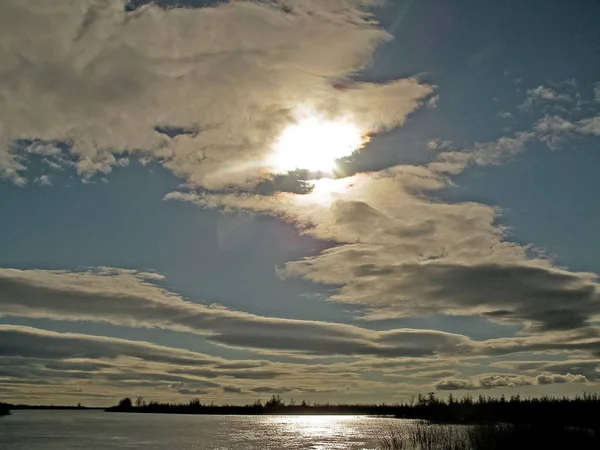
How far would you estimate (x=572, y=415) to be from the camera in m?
77.9

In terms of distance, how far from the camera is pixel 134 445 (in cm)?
6738

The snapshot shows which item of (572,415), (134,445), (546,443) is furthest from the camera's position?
(572,415)

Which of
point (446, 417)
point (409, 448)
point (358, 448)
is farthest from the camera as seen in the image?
point (446, 417)

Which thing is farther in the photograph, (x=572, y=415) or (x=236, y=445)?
(x=572, y=415)

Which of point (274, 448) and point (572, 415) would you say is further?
point (572, 415)

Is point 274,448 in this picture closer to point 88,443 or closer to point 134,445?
point 134,445

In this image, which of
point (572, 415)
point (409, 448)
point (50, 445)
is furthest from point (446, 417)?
point (50, 445)

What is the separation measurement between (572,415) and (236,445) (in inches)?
1593

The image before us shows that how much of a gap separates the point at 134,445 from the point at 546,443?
41.8m

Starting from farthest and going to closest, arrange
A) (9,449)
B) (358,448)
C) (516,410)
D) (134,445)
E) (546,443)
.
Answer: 1. (516,410)
2. (134,445)
3. (358,448)
4. (9,449)
5. (546,443)

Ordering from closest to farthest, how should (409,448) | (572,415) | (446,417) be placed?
(409,448) → (572,415) → (446,417)

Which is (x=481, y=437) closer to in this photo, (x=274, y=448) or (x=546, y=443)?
(x=546, y=443)

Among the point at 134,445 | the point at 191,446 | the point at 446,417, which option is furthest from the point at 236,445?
the point at 446,417

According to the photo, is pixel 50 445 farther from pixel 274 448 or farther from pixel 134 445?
pixel 274 448
